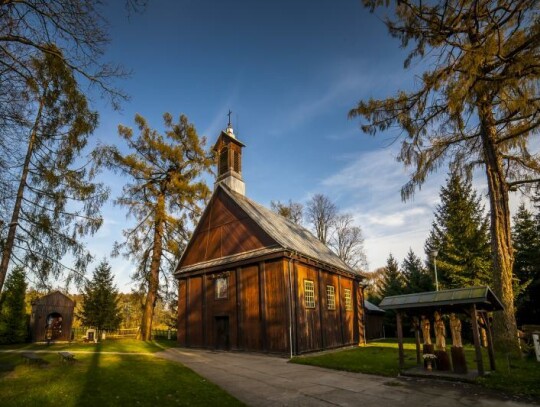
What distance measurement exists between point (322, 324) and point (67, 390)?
43.2 ft

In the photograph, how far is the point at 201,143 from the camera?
27.4m

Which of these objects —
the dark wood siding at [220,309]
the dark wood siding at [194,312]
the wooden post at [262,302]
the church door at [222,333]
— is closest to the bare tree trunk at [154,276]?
the dark wood siding at [194,312]

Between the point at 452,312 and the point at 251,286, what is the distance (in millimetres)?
9112

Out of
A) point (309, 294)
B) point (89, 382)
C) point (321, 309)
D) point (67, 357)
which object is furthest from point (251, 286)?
point (89, 382)

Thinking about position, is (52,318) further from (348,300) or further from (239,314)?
(348,300)

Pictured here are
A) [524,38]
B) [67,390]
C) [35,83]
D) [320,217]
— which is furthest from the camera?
[320,217]

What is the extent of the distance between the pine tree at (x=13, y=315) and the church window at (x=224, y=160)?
15.8 metres

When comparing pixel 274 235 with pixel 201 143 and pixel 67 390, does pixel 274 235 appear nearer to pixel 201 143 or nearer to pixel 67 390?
pixel 67 390

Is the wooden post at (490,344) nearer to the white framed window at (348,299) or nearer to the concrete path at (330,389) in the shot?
the concrete path at (330,389)

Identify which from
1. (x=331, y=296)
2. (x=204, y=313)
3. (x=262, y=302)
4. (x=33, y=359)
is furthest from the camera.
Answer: (x=331, y=296)

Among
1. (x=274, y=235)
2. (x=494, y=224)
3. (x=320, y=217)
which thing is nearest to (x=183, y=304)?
(x=274, y=235)

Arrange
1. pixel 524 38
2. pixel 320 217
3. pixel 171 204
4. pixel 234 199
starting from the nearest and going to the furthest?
pixel 524 38 → pixel 234 199 → pixel 171 204 → pixel 320 217

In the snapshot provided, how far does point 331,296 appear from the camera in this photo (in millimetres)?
20531

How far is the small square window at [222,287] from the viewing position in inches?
752
